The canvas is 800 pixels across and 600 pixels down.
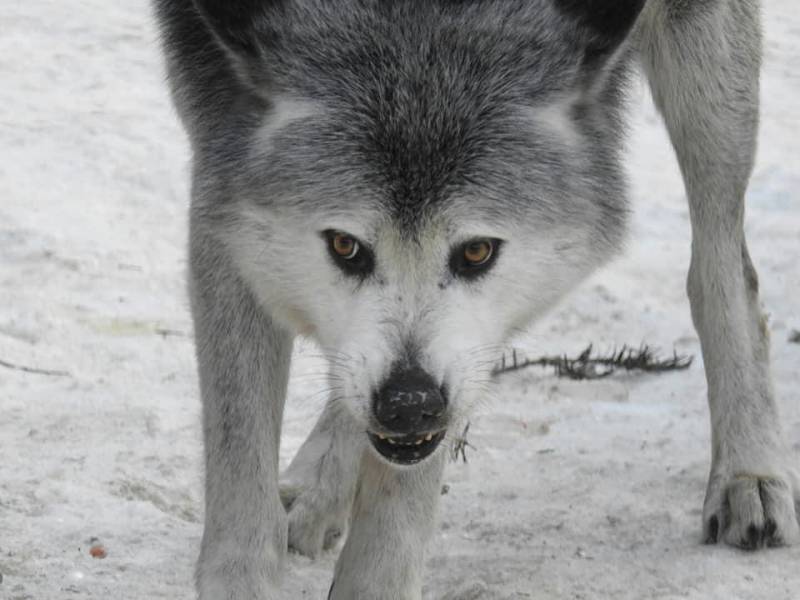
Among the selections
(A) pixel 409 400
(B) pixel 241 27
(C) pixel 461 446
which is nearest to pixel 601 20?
(B) pixel 241 27

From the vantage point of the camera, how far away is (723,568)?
4.58 metres

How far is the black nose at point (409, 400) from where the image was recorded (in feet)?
11.3

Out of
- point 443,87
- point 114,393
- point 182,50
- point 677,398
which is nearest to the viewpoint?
point 443,87

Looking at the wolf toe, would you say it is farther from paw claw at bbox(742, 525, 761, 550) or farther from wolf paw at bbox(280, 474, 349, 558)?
paw claw at bbox(742, 525, 761, 550)

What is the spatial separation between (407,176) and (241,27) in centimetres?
60

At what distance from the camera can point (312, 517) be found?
4.87 meters

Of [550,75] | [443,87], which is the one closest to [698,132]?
[550,75]

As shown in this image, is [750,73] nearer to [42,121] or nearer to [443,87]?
[443,87]

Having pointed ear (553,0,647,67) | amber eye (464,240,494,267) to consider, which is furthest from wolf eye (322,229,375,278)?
pointed ear (553,0,647,67)

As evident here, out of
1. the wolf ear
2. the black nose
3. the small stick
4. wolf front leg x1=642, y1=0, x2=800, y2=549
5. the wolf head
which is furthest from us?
the small stick

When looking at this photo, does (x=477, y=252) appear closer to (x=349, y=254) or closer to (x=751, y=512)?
(x=349, y=254)

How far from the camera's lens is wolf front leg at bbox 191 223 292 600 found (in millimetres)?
3980

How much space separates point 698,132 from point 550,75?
1.36m

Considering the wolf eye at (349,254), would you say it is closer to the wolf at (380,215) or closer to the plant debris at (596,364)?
the wolf at (380,215)
